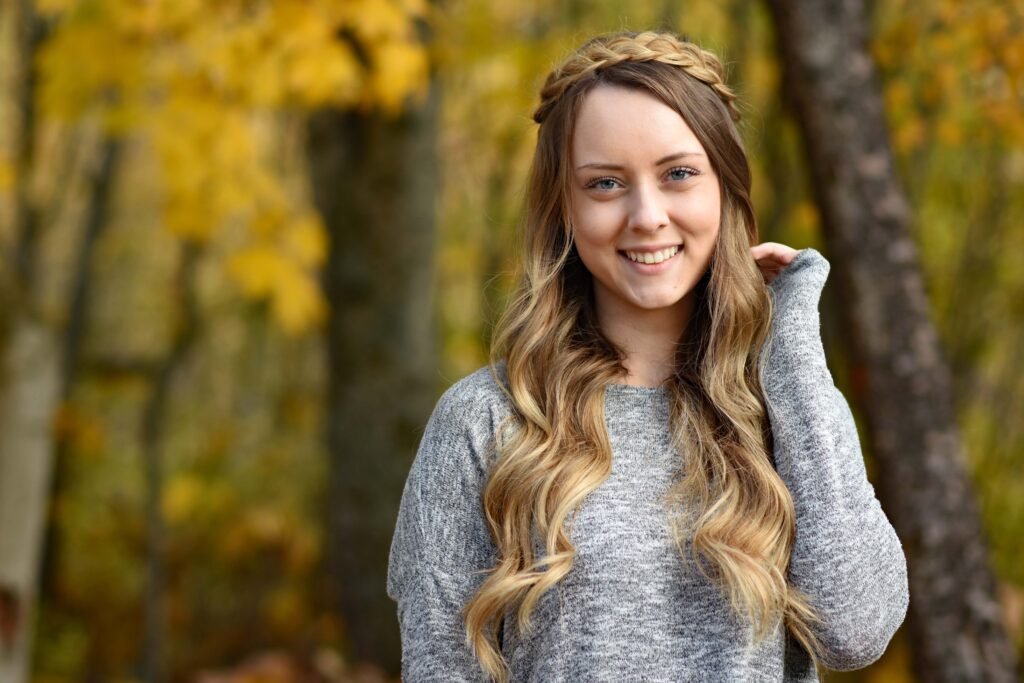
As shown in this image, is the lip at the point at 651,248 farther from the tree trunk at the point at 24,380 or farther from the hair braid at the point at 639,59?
the tree trunk at the point at 24,380

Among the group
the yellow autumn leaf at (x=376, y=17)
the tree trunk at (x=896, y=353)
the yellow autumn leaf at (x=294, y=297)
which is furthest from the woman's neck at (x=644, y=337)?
the yellow autumn leaf at (x=294, y=297)

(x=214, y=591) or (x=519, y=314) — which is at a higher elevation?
(x=519, y=314)

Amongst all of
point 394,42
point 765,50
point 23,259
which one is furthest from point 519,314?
point 765,50

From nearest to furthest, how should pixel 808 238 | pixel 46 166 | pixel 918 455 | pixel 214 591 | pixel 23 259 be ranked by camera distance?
pixel 918 455 < pixel 23 259 < pixel 46 166 < pixel 808 238 < pixel 214 591

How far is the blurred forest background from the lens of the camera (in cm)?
497

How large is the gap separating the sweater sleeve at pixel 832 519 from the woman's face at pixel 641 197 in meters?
0.24

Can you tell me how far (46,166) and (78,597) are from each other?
12.5 ft

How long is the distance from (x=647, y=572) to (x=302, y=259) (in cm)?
394

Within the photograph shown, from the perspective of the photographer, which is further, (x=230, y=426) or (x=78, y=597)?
(x=230, y=426)

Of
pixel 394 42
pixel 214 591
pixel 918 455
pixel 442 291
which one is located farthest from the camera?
pixel 442 291

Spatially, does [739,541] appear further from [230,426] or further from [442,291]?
[442,291]

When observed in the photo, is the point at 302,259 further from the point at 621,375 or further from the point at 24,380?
the point at 621,375

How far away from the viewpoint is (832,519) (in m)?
1.96

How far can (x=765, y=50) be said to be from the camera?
7.59m
